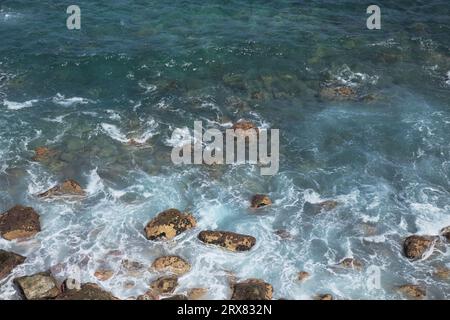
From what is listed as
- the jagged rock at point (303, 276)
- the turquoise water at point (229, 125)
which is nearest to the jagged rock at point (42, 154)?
the turquoise water at point (229, 125)

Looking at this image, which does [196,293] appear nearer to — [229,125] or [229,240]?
[229,240]

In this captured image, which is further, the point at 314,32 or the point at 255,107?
the point at 314,32

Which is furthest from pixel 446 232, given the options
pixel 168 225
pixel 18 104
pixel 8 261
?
pixel 18 104

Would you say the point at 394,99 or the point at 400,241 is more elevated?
the point at 394,99

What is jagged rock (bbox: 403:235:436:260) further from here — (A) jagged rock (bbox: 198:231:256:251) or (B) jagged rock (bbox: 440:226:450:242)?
(A) jagged rock (bbox: 198:231:256:251)

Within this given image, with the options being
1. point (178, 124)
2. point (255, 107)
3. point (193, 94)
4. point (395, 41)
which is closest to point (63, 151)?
point (178, 124)
